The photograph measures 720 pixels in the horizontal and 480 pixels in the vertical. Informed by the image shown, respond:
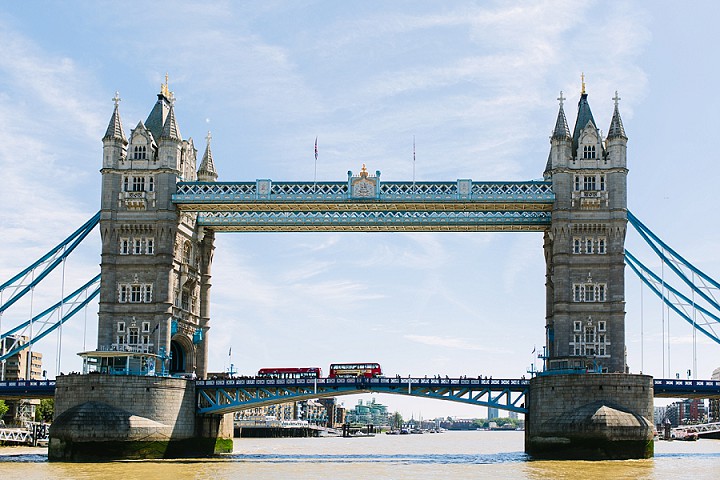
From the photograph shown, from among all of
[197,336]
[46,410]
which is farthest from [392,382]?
[46,410]

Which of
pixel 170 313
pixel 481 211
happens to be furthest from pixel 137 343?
pixel 481 211

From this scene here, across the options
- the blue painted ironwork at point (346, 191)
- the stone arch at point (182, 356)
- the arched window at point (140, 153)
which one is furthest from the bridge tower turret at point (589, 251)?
the arched window at point (140, 153)

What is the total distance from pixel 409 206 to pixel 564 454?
84.6ft

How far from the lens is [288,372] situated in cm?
9656

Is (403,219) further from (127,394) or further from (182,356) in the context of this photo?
(127,394)

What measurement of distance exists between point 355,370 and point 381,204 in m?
15.6

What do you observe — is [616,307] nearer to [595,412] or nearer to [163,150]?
[595,412]

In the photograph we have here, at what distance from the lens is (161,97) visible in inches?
3944

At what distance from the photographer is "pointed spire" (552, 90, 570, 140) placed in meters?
93.5

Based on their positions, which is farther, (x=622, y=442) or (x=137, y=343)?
(x=137, y=343)

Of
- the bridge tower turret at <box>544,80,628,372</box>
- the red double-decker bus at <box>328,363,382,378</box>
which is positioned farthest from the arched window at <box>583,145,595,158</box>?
the red double-decker bus at <box>328,363,382,378</box>

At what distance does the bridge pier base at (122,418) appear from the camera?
8006cm

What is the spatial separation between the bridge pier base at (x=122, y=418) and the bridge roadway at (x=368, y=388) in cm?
333

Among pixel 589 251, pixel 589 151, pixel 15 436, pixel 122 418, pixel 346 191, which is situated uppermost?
pixel 589 151
